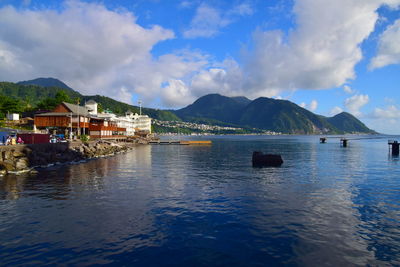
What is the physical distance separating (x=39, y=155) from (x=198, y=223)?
4294cm

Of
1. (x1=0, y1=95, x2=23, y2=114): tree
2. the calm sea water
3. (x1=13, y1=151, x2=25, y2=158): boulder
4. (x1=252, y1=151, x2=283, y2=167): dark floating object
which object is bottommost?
the calm sea water

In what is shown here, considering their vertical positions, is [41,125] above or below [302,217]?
above

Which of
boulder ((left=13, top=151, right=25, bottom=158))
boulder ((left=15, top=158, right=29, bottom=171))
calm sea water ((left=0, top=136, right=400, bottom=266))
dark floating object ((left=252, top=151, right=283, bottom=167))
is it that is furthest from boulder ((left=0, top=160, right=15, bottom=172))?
dark floating object ((left=252, top=151, right=283, bottom=167))

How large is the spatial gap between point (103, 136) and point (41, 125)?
20601 mm

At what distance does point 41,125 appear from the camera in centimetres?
8438

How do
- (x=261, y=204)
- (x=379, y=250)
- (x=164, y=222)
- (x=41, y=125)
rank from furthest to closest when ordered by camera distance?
1. (x=41, y=125)
2. (x=261, y=204)
3. (x=164, y=222)
4. (x=379, y=250)

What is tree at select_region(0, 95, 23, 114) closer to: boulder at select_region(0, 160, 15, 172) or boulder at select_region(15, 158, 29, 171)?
boulder at select_region(15, 158, 29, 171)

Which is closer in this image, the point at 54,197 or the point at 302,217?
the point at 302,217

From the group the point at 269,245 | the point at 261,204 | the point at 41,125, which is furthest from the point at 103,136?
the point at 269,245

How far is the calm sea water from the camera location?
548 inches

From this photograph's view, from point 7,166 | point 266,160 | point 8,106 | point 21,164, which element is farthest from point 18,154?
point 8,106

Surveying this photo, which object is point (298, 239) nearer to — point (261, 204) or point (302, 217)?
point (302, 217)

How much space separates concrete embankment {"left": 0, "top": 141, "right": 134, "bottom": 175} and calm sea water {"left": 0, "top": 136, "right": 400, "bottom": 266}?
966 centimetres

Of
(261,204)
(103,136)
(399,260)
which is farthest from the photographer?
(103,136)
